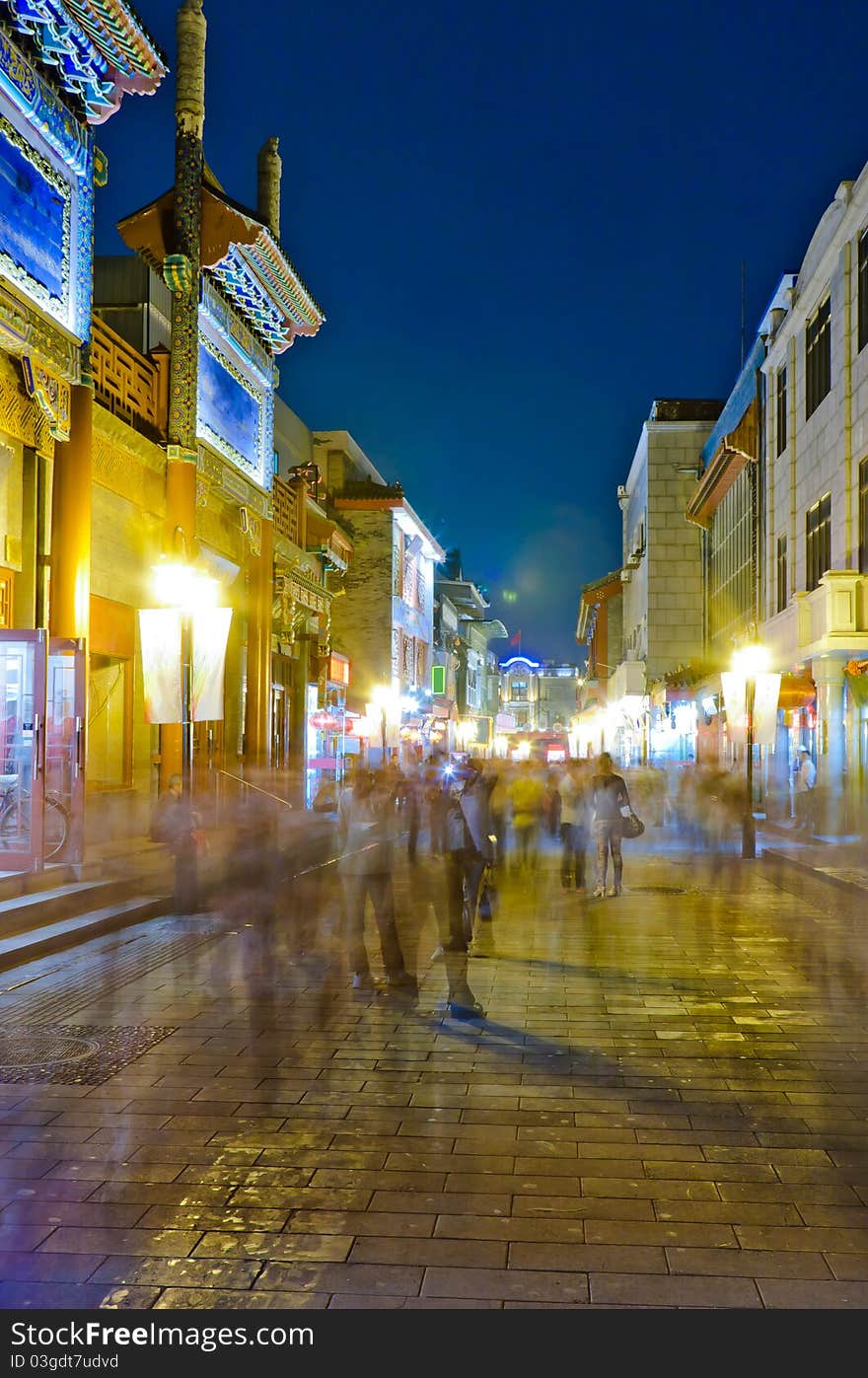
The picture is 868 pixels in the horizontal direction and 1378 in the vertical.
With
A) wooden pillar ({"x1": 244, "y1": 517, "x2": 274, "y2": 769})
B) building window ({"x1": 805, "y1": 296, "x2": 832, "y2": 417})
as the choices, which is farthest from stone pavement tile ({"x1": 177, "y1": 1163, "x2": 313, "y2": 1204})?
building window ({"x1": 805, "y1": 296, "x2": 832, "y2": 417})

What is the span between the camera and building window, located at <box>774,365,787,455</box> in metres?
30.9

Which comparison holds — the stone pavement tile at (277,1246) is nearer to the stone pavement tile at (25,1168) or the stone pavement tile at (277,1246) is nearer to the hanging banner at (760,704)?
the stone pavement tile at (25,1168)

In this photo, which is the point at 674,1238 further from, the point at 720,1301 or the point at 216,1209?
the point at 216,1209

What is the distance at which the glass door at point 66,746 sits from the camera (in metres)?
14.6

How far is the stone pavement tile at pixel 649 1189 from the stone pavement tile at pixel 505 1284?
2.88ft

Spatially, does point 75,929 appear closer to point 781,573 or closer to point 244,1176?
point 244,1176

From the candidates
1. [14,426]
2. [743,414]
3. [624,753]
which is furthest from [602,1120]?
[624,753]

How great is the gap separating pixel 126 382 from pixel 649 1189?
1751cm

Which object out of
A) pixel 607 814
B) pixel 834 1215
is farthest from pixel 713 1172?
pixel 607 814

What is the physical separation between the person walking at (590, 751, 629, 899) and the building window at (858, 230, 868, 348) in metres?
12.6

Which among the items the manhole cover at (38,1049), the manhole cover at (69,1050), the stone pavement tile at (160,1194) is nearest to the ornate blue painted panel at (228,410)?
the manhole cover at (69,1050)

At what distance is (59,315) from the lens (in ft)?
50.9

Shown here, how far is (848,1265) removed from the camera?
4.26 metres

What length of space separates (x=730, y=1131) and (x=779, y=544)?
27504mm
